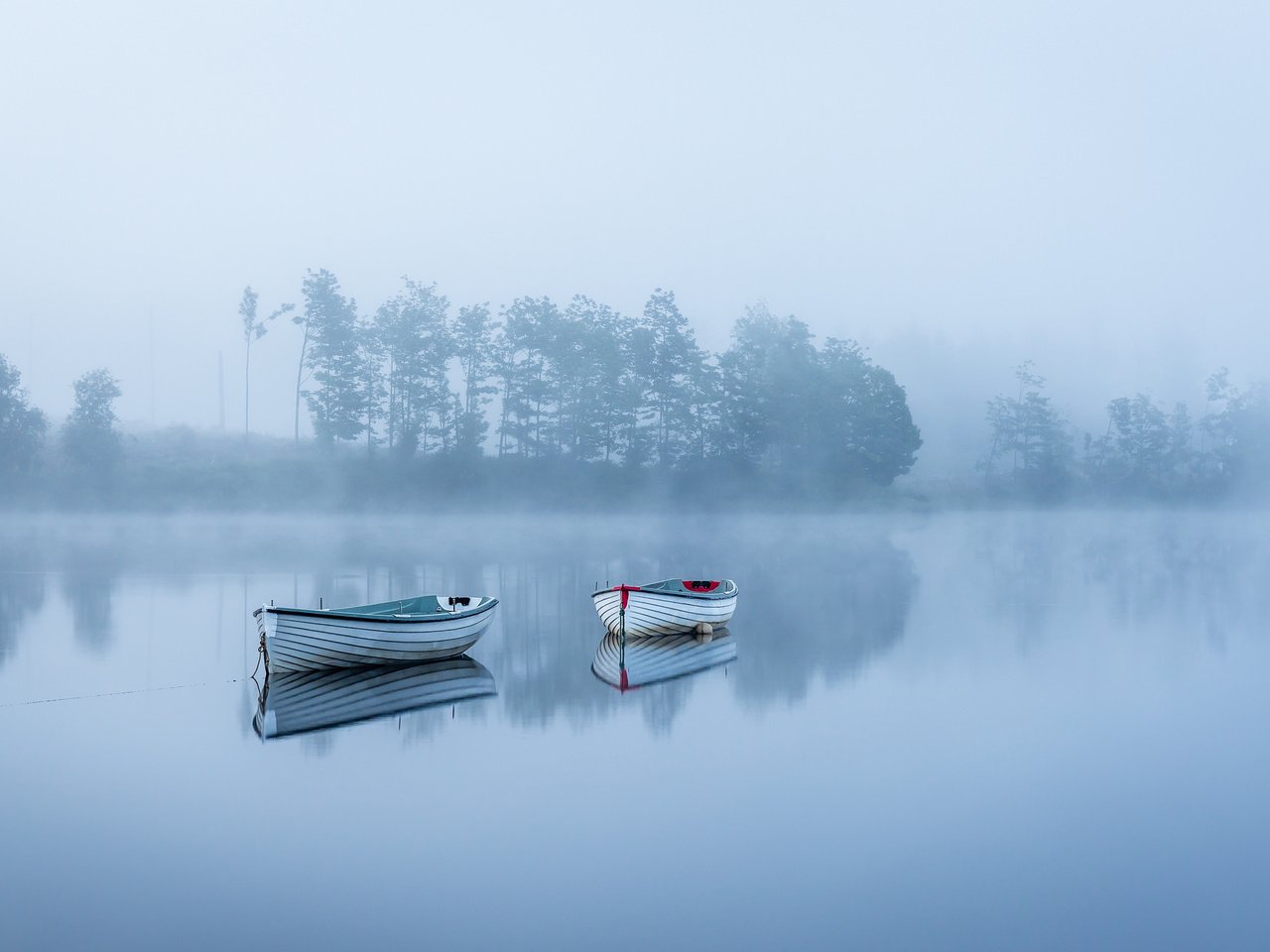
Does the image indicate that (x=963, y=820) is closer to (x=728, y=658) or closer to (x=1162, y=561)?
(x=728, y=658)

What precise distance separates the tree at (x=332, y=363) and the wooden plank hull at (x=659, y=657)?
6491cm

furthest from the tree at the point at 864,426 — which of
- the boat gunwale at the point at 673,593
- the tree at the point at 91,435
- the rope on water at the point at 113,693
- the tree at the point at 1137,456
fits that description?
the rope on water at the point at 113,693

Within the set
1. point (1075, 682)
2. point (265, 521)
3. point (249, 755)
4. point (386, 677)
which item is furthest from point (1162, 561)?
point (265, 521)

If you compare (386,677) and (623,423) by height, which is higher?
(623,423)

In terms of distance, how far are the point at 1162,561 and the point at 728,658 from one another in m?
40.0

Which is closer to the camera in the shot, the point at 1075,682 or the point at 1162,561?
the point at 1075,682

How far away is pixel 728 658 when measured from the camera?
24.9 metres

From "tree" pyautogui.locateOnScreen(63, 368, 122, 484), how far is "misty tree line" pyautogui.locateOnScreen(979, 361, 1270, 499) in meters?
88.5

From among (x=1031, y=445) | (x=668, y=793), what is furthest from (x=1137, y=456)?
(x=668, y=793)

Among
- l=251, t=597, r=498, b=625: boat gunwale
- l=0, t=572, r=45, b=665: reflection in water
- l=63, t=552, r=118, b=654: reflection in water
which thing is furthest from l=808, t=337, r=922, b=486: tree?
l=251, t=597, r=498, b=625: boat gunwale

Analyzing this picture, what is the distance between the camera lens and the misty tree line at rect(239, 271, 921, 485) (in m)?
94.6

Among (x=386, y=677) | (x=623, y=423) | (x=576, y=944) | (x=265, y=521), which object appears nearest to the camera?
(x=576, y=944)

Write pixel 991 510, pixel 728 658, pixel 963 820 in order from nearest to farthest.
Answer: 1. pixel 963 820
2. pixel 728 658
3. pixel 991 510

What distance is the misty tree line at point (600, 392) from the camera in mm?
94625
